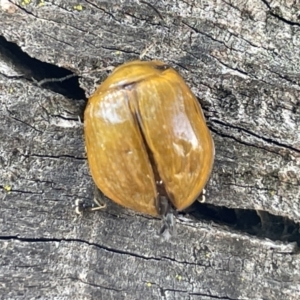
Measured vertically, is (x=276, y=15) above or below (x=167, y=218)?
above

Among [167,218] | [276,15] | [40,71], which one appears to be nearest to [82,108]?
[40,71]

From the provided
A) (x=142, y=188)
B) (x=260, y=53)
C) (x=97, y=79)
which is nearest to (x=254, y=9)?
(x=260, y=53)

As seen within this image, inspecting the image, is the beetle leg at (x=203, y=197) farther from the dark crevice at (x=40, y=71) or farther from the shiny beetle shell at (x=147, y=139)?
the dark crevice at (x=40, y=71)

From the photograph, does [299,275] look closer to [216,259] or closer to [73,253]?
[216,259]

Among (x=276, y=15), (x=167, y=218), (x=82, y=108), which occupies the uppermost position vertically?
(x=276, y=15)

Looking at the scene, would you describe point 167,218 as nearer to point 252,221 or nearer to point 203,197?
point 203,197

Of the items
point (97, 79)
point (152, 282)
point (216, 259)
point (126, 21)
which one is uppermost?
point (126, 21)

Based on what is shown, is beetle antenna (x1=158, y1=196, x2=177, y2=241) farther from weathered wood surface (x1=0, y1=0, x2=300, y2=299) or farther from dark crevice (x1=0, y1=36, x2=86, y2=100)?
dark crevice (x1=0, y1=36, x2=86, y2=100)
